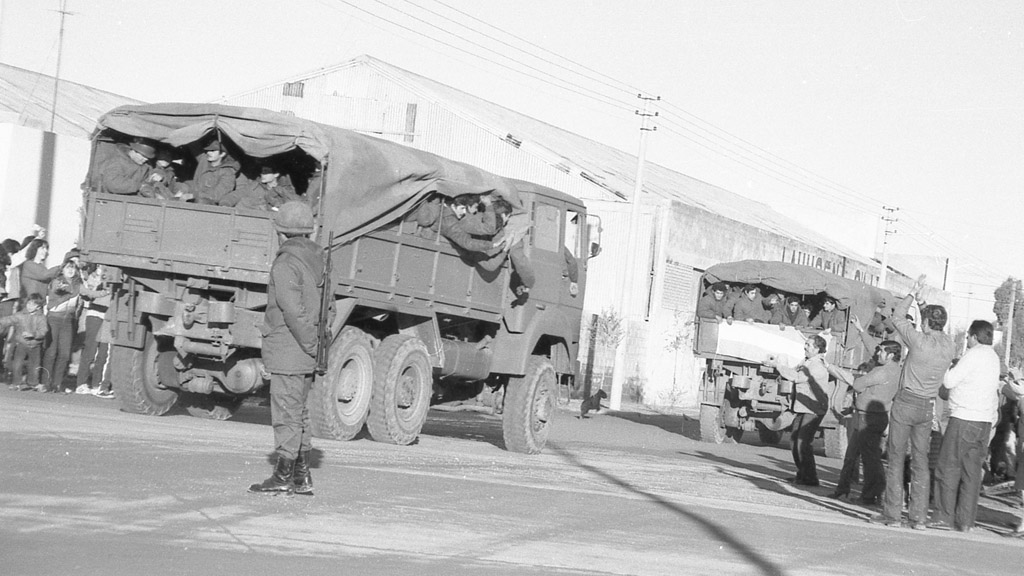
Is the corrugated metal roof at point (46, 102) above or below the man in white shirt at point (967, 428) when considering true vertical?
above

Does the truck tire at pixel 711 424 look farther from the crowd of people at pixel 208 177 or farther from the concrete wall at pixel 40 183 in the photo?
the concrete wall at pixel 40 183

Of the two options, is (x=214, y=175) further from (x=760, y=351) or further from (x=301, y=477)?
(x=760, y=351)

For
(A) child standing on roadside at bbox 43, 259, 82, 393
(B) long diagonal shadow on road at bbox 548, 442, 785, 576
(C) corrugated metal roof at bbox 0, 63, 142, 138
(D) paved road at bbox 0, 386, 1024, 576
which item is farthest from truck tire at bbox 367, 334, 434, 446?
(C) corrugated metal roof at bbox 0, 63, 142, 138

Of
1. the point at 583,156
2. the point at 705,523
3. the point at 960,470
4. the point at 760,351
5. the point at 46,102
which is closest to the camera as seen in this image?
the point at 705,523

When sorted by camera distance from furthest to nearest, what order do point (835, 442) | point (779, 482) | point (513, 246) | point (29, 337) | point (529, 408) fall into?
point (835, 442) → point (29, 337) → point (529, 408) → point (779, 482) → point (513, 246)

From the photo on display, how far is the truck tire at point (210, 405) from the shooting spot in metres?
16.4

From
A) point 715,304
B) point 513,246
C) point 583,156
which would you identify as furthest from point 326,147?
point 583,156

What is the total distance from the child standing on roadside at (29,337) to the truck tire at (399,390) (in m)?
5.07

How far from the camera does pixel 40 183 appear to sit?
78.2 ft

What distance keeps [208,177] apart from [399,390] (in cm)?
315

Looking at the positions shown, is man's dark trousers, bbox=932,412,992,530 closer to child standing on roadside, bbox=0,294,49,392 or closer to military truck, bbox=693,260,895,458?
military truck, bbox=693,260,895,458

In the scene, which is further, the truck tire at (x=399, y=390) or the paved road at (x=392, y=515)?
the truck tire at (x=399, y=390)

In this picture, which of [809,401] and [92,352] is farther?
[92,352]

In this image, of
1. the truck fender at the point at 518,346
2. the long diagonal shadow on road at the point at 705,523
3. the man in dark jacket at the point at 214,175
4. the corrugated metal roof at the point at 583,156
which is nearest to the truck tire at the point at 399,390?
the truck fender at the point at 518,346
